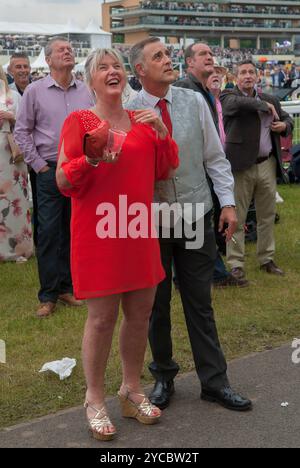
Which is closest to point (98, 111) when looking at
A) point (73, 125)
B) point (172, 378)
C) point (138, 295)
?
point (73, 125)

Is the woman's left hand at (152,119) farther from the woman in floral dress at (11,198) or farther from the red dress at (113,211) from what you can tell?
the woman in floral dress at (11,198)

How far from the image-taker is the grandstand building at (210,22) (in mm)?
110062

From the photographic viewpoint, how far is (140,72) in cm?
393

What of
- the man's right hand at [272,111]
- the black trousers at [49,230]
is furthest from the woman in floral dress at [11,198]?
the man's right hand at [272,111]

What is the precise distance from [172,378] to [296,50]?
11007cm

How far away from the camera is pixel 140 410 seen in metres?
3.98

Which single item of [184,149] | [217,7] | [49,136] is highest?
[217,7]

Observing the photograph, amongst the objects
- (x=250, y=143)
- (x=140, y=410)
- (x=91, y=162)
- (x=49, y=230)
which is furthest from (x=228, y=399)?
(x=250, y=143)

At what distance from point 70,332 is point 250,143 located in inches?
104

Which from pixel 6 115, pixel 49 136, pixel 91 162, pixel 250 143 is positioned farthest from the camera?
pixel 6 115

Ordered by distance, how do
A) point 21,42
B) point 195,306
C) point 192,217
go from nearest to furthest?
point 192,217 < point 195,306 < point 21,42

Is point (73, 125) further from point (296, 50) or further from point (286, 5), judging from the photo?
point (286, 5)

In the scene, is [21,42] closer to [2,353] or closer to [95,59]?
[2,353]

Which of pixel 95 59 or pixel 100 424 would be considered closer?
pixel 95 59
